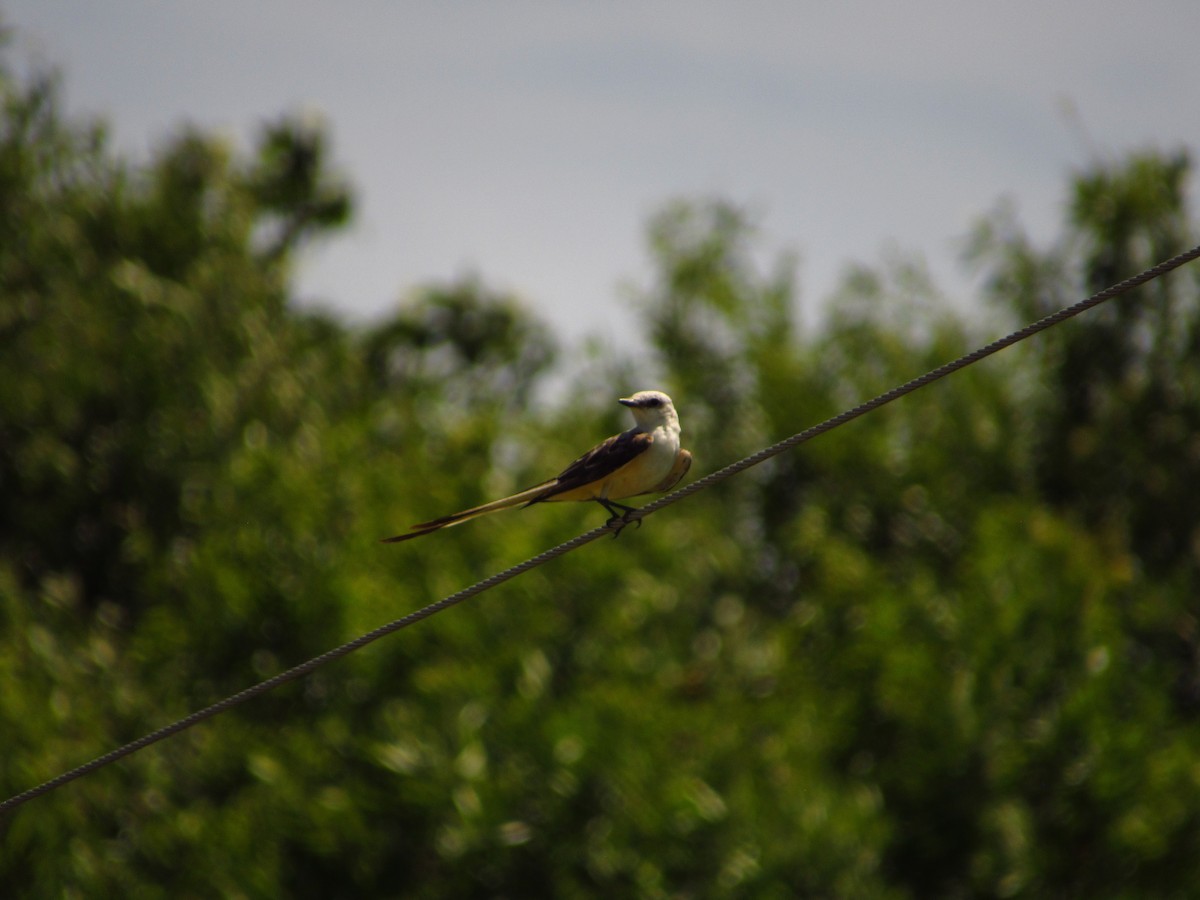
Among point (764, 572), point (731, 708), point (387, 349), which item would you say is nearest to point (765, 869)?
point (731, 708)

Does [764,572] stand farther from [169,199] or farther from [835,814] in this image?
[169,199]

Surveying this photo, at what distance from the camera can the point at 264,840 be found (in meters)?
22.2

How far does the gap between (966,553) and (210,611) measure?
1623 centimetres

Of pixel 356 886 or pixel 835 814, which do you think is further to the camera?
pixel 356 886

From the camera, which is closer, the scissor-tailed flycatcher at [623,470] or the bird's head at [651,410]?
the scissor-tailed flycatcher at [623,470]

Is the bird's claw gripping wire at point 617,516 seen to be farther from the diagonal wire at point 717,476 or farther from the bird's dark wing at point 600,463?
the diagonal wire at point 717,476

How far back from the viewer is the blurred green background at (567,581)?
70.9 ft

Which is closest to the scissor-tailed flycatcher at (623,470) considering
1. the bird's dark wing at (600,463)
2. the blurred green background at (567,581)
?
the bird's dark wing at (600,463)

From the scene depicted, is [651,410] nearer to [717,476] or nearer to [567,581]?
[717,476]

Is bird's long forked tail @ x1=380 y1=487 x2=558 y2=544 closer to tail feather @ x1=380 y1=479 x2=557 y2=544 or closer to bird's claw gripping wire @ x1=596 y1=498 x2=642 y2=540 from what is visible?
tail feather @ x1=380 y1=479 x2=557 y2=544

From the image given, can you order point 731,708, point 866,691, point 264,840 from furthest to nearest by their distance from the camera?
point 866,691
point 731,708
point 264,840

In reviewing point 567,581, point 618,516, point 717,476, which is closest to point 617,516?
point 618,516

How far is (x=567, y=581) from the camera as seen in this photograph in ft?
88.7

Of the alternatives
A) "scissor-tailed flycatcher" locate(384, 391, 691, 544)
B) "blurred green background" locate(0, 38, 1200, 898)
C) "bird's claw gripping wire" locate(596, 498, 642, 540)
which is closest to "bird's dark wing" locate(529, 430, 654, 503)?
"scissor-tailed flycatcher" locate(384, 391, 691, 544)
